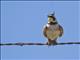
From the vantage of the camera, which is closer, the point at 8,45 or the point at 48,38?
the point at 8,45

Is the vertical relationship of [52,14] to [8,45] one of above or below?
above

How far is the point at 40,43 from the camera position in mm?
4051

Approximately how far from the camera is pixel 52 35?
18.1 ft

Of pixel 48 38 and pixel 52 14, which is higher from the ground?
pixel 52 14

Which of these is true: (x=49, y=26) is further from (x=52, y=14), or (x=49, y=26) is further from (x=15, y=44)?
(x=15, y=44)

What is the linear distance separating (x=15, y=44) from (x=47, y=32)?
64.5 inches

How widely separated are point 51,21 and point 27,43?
1.72 m

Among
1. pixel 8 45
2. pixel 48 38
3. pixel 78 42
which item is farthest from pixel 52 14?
pixel 8 45

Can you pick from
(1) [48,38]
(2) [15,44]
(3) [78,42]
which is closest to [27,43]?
(2) [15,44]

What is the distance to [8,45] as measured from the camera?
154 inches

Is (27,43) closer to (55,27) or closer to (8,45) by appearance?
(8,45)

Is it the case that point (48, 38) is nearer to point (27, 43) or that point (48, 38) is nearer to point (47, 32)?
point (47, 32)

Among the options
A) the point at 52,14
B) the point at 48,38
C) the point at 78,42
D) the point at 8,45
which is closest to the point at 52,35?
the point at 48,38

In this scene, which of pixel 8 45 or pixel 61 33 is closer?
pixel 8 45
